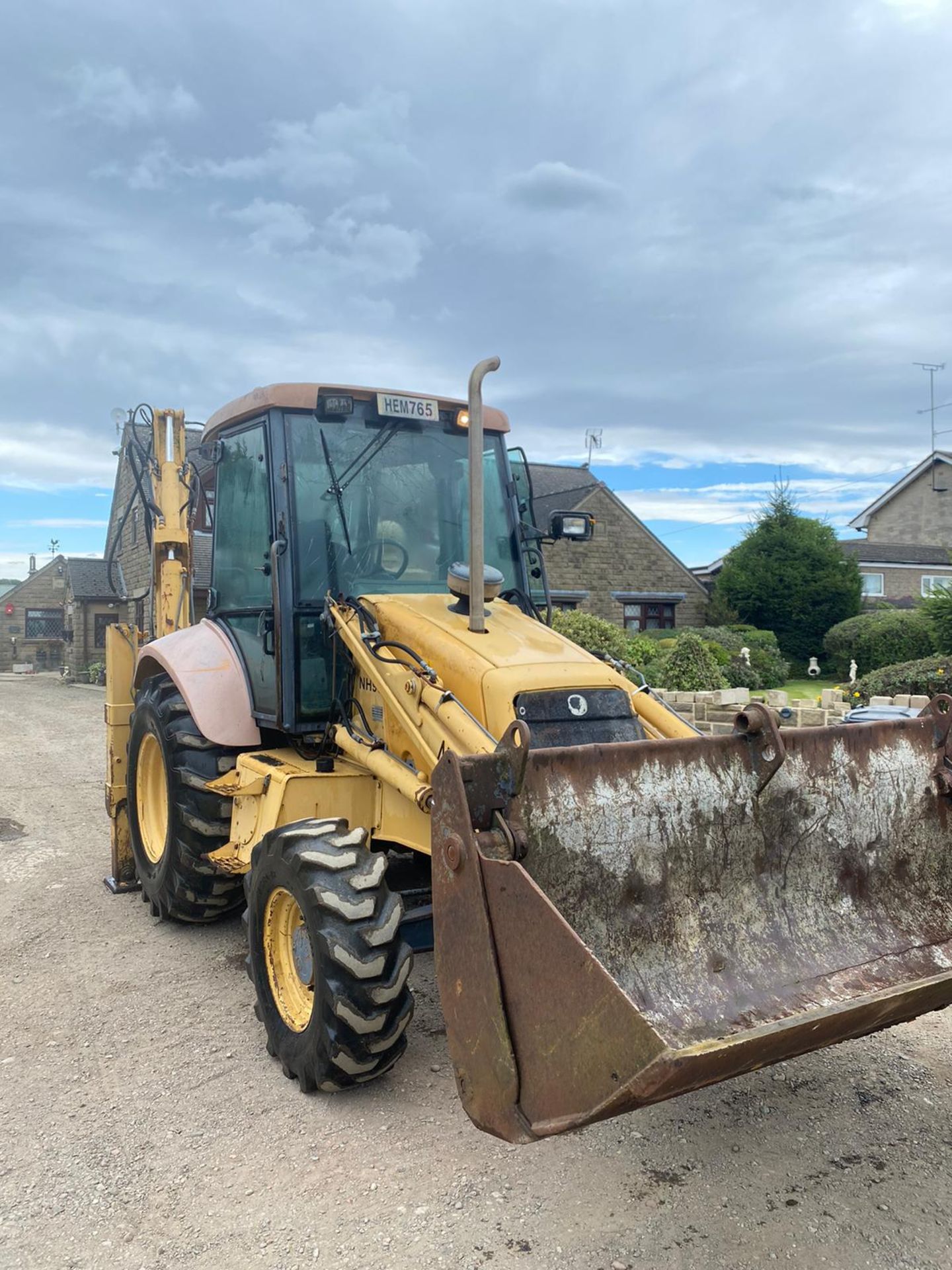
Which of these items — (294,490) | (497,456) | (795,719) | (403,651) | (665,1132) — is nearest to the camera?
(665,1132)

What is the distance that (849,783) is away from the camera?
3660 mm

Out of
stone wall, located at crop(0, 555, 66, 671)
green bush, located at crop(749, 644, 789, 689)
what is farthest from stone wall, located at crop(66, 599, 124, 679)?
green bush, located at crop(749, 644, 789, 689)

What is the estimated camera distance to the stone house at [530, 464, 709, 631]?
2589cm

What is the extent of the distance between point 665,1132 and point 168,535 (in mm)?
5140

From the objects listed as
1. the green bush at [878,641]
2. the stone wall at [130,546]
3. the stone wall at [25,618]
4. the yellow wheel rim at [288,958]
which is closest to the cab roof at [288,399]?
the yellow wheel rim at [288,958]

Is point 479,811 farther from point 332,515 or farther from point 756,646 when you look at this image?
point 756,646

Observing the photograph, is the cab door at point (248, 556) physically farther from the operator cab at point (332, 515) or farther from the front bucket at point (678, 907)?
the front bucket at point (678, 907)

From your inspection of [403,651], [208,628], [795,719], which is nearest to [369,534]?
[403,651]

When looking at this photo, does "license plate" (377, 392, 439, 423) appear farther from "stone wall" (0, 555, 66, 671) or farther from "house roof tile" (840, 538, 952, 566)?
"stone wall" (0, 555, 66, 671)

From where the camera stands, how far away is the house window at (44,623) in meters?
40.2

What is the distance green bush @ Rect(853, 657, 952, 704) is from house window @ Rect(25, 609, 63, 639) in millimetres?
33979

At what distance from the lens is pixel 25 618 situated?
40344 millimetres

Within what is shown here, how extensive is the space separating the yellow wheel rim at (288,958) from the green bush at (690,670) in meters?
10.3

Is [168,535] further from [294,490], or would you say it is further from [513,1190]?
[513,1190]
